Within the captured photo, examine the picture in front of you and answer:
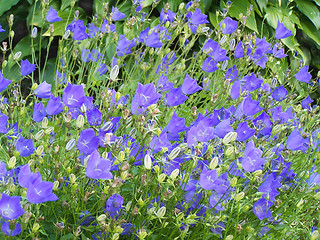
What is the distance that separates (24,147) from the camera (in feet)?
5.13

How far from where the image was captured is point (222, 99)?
2293 mm

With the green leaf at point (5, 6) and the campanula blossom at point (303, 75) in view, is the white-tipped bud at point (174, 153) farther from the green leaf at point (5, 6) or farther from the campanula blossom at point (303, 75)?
the green leaf at point (5, 6)

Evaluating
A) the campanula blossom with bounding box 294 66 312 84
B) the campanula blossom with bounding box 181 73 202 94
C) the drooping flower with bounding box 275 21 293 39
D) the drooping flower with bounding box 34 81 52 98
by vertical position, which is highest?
the drooping flower with bounding box 275 21 293 39

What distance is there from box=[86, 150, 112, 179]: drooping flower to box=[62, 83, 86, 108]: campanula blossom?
27cm

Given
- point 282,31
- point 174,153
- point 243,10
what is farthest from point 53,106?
point 243,10

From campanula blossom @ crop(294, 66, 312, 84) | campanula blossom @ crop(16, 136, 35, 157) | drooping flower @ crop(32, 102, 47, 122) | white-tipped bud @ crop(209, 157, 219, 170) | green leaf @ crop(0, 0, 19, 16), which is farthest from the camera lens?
green leaf @ crop(0, 0, 19, 16)

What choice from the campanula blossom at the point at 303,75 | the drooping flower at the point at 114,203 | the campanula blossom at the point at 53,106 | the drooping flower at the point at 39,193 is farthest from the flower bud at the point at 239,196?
the campanula blossom at the point at 303,75

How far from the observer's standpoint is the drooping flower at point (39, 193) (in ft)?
3.93

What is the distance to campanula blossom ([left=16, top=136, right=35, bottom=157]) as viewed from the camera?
1.56 meters

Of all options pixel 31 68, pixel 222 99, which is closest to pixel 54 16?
pixel 31 68

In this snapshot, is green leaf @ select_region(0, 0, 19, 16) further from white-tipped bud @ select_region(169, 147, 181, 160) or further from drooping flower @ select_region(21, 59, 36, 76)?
white-tipped bud @ select_region(169, 147, 181, 160)

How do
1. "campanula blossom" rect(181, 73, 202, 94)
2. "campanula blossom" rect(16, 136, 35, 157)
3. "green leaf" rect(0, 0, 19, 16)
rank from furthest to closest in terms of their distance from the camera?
"green leaf" rect(0, 0, 19, 16)
"campanula blossom" rect(181, 73, 202, 94)
"campanula blossom" rect(16, 136, 35, 157)

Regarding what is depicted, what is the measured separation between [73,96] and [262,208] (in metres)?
0.86

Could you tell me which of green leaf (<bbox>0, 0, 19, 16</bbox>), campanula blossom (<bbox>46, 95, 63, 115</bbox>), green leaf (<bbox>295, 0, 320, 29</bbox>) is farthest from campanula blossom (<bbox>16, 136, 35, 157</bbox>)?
green leaf (<bbox>295, 0, 320, 29</bbox>)
